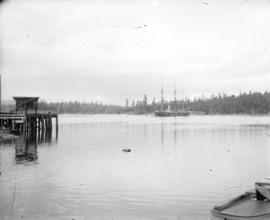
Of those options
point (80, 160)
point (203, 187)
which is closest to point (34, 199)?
point (203, 187)

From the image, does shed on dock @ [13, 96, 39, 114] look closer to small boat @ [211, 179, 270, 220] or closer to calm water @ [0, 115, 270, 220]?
calm water @ [0, 115, 270, 220]

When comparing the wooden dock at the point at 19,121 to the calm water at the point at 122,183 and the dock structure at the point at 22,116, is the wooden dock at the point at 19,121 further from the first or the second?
the calm water at the point at 122,183

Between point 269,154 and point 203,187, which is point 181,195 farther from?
point 269,154

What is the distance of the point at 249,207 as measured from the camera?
12.5 metres

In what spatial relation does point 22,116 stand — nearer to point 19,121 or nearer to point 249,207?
point 19,121

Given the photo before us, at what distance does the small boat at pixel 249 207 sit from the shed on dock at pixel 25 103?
4980 cm

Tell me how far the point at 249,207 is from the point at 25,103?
171 feet

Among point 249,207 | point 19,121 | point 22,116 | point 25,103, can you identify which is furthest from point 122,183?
point 25,103

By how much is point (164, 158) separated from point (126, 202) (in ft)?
51.2

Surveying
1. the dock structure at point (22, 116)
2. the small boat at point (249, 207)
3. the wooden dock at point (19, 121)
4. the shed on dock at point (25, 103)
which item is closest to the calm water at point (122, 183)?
the small boat at point (249, 207)

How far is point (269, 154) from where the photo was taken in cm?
3475

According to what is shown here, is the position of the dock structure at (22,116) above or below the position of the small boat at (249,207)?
above

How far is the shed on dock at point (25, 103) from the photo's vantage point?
5903 cm

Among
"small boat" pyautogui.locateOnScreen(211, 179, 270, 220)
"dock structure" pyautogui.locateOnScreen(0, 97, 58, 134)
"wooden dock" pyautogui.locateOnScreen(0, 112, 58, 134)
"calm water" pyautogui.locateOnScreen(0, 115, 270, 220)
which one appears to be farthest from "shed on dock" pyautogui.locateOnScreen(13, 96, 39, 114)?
"small boat" pyautogui.locateOnScreen(211, 179, 270, 220)
